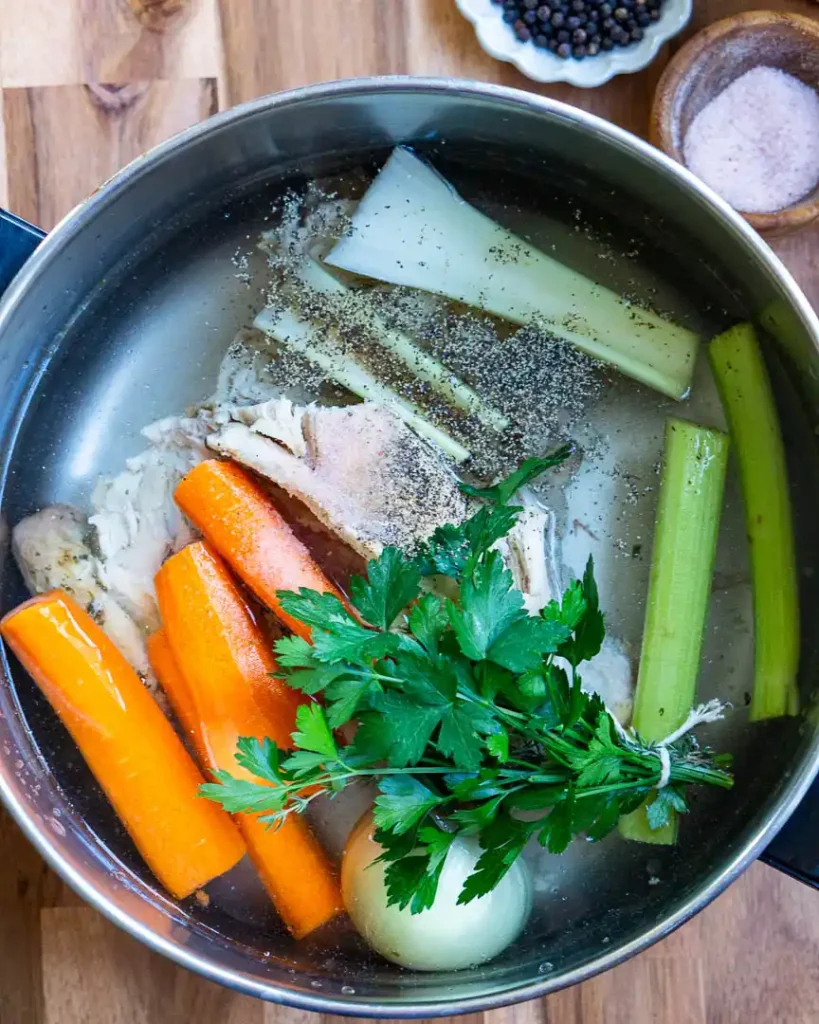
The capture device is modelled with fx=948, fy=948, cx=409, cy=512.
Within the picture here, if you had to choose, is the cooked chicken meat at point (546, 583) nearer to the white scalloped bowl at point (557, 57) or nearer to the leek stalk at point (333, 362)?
the leek stalk at point (333, 362)

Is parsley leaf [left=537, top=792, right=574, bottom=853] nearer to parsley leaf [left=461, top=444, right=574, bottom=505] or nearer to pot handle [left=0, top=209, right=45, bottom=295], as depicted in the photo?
parsley leaf [left=461, top=444, right=574, bottom=505]

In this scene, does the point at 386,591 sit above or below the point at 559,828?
above

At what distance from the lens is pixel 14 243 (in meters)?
0.90

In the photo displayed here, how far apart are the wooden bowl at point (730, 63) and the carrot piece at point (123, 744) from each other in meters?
0.77

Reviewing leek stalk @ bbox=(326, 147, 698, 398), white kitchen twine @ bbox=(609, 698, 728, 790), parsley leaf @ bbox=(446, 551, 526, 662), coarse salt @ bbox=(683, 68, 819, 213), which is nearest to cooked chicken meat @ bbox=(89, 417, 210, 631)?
leek stalk @ bbox=(326, 147, 698, 398)

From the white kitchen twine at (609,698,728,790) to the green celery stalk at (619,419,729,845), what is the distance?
0.05 feet

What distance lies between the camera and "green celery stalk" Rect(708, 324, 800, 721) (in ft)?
3.13

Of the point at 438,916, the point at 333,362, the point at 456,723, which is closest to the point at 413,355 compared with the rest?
the point at 333,362

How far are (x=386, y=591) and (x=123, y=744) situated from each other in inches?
12.7

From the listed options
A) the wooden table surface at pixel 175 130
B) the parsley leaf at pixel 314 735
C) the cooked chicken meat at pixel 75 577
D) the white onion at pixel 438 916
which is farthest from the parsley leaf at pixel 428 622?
the wooden table surface at pixel 175 130

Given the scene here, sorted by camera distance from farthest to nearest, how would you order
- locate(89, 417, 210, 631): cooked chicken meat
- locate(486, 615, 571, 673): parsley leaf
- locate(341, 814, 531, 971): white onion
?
locate(89, 417, 210, 631): cooked chicken meat, locate(341, 814, 531, 971): white onion, locate(486, 615, 571, 673): parsley leaf

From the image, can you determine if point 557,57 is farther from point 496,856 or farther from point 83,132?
point 496,856

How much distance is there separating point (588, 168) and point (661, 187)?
87 mm

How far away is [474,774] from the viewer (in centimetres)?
80
